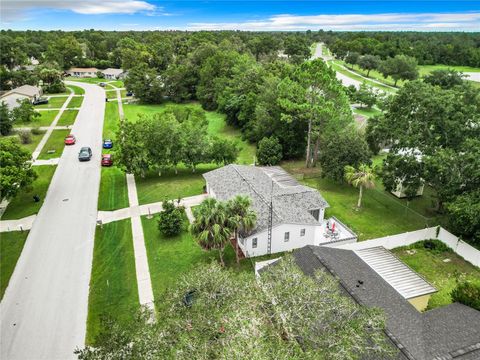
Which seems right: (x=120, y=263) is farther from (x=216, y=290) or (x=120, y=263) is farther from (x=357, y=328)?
(x=357, y=328)

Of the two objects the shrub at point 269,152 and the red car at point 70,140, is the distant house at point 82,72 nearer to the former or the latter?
the red car at point 70,140

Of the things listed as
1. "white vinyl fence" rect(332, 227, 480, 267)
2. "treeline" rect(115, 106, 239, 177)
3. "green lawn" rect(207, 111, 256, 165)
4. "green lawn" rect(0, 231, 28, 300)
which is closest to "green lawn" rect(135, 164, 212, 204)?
"treeline" rect(115, 106, 239, 177)

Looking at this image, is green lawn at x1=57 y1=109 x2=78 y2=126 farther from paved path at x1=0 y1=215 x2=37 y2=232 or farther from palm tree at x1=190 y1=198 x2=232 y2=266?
palm tree at x1=190 y1=198 x2=232 y2=266

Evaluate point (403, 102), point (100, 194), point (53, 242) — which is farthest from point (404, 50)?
point (53, 242)

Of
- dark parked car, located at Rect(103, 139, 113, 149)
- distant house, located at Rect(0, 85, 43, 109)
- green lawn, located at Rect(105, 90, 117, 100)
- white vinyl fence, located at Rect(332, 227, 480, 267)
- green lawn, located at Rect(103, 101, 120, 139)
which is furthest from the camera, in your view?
green lawn, located at Rect(105, 90, 117, 100)

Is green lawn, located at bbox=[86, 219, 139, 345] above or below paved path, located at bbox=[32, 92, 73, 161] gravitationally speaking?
below

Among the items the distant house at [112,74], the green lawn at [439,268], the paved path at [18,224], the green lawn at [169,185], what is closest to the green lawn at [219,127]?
the green lawn at [169,185]
